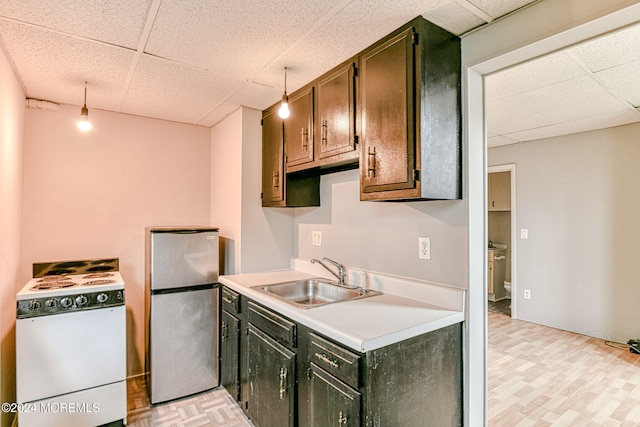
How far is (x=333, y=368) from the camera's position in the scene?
4.79 ft

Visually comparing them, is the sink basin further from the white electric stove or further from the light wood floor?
the light wood floor

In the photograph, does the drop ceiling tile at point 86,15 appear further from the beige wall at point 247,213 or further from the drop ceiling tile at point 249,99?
the beige wall at point 247,213

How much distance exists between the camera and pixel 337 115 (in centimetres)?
205

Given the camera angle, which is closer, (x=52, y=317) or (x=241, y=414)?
(x=52, y=317)

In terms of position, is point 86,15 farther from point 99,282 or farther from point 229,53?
point 99,282

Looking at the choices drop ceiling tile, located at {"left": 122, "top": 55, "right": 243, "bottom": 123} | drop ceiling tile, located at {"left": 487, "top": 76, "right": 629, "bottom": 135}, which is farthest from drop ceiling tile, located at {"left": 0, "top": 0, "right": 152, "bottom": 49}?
drop ceiling tile, located at {"left": 487, "top": 76, "right": 629, "bottom": 135}

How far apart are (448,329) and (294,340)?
782mm

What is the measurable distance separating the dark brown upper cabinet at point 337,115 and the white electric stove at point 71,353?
5.53ft

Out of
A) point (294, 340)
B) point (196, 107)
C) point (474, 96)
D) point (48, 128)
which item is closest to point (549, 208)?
point (474, 96)

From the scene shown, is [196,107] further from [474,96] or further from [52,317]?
[474,96]

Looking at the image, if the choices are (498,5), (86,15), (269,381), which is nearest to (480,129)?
(498,5)

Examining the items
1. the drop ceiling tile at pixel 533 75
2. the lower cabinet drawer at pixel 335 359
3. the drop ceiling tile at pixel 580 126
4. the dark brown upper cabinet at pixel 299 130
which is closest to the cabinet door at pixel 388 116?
the dark brown upper cabinet at pixel 299 130

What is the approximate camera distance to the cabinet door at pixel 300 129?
2.30 m

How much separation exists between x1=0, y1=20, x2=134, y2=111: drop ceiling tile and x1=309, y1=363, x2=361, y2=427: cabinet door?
6.70 ft
